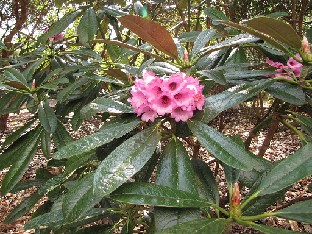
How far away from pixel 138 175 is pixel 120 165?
217mm

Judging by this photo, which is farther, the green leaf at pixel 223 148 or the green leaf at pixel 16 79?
the green leaf at pixel 16 79

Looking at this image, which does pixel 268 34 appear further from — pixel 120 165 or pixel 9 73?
pixel 9 73

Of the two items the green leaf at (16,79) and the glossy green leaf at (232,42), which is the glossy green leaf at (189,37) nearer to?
the glossy green leaf at (232,42)

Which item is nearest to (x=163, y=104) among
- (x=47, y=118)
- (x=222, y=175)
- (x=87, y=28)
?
(x=47, y=118)

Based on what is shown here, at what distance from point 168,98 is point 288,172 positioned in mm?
280

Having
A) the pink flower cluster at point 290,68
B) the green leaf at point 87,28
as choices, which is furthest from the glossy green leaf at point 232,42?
the green leaf at point 87,28

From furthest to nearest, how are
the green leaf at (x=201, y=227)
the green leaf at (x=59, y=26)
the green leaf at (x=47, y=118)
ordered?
the green leaf at (x=59, y=26), the green leaf at (x=47, y=118), the green leaf at (x=201, y=227)

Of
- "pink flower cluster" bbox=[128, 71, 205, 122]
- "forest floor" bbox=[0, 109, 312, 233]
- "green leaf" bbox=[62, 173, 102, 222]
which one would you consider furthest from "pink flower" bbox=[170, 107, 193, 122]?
"forest floor" bbox=[0, 109, 312, 233]

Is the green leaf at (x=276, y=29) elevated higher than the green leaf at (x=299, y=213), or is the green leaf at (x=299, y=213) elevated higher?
the green leaf at (x=276, y=29)

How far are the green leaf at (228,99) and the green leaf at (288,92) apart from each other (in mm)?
43

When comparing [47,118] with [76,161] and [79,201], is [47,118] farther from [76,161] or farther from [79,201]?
[79,201]

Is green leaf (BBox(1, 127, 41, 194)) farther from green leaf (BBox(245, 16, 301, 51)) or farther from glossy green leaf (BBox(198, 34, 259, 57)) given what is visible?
green leaf (BBox(245, 16, 301, 51))

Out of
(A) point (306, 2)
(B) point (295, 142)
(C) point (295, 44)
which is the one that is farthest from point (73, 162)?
(B) point (295, 142)

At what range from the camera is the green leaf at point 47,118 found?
1.10m
